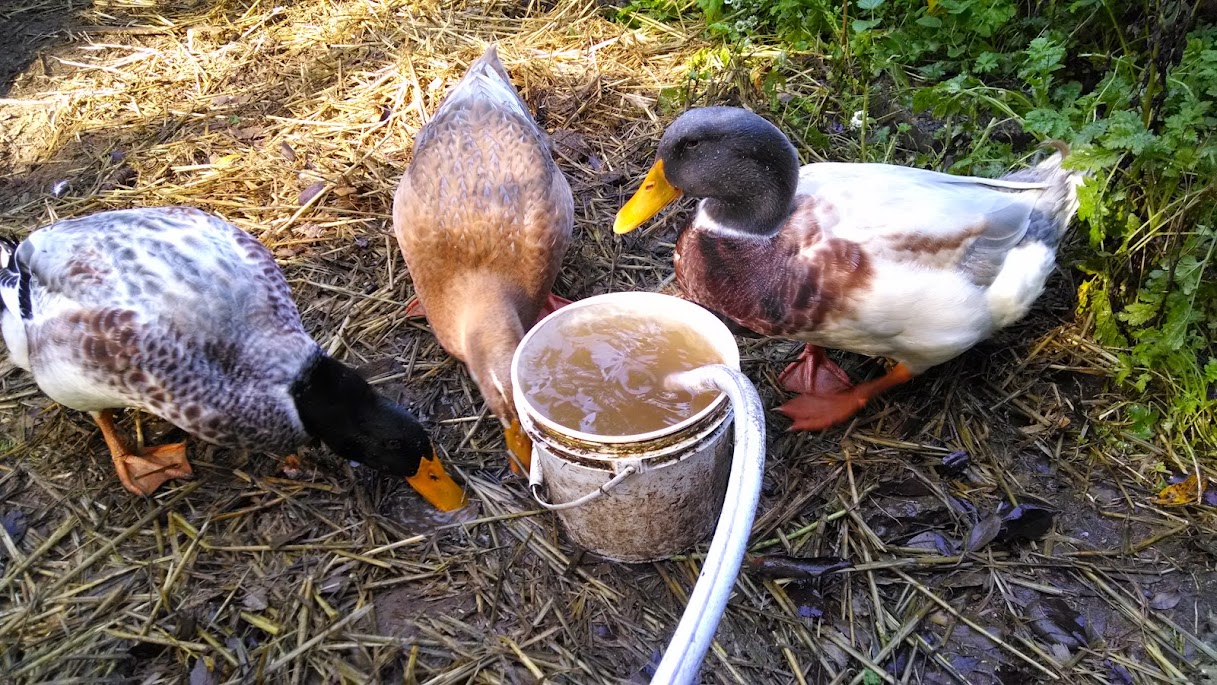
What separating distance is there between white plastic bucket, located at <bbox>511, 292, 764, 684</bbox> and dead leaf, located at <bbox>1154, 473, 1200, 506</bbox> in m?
1.31

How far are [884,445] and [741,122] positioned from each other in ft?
3.74

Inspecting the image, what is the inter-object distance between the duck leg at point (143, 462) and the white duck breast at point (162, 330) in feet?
0.37

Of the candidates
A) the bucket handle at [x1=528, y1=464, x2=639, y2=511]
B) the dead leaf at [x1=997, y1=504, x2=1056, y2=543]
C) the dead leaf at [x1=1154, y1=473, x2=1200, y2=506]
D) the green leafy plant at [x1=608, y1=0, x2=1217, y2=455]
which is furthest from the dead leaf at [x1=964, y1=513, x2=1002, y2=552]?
the bucket handle at [x1=528, y1=464, x2=639, y2=511]

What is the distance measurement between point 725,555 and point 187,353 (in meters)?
1.85

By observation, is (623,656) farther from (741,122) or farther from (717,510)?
(741,122)

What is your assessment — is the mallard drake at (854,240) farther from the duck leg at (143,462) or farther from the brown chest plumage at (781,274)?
the duck leg at (143,462)

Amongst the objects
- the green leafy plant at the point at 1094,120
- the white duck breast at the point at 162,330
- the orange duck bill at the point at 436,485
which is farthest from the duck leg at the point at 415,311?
the green leafy plant at the point at 1094,120

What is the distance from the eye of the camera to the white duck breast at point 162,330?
2.31m

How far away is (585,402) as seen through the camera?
6.56 feet

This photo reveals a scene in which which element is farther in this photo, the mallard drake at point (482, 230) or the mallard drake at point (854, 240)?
the mallard drake at point (482, 230)

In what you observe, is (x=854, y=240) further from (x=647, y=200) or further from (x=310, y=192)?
(x=310, y=192)

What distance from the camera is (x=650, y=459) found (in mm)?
1834

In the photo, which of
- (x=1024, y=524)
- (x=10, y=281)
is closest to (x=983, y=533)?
(x=1024, y=524)

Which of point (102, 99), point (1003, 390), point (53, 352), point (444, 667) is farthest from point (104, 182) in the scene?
point (1003, 390)
